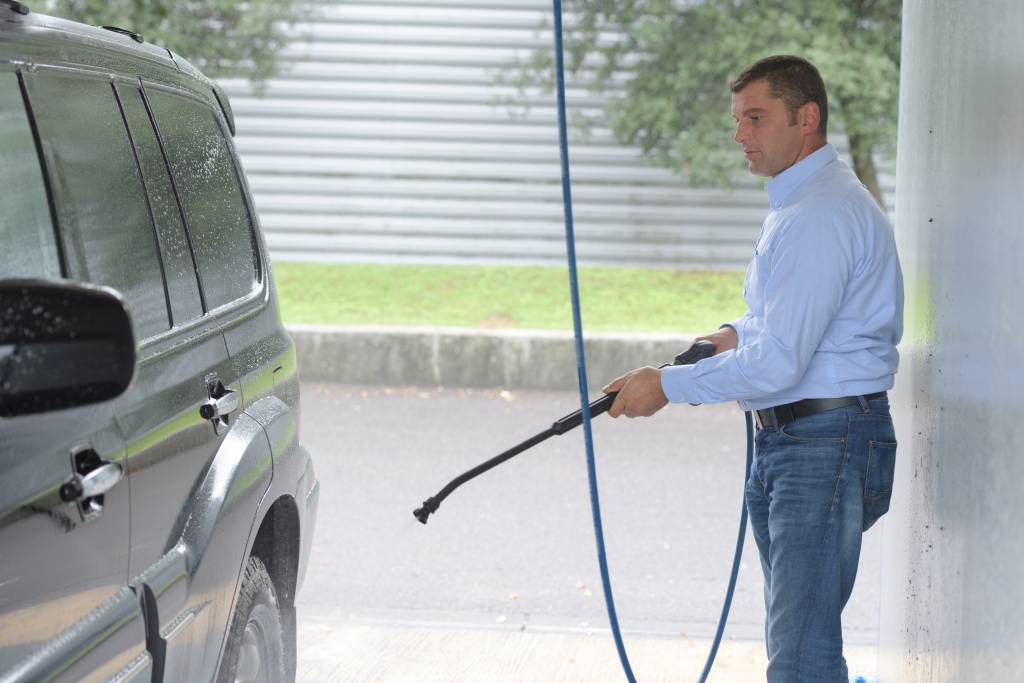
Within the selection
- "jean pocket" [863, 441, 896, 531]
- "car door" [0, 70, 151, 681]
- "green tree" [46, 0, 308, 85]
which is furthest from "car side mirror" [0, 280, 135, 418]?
"green tree" [46, 0, 308, 85]

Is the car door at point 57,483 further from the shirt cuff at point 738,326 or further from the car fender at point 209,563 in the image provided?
the shirt cuff at point 738,326

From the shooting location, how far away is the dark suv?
1861 mm

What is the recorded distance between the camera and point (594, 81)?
38.3 feet

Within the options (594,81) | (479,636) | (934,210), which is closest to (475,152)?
(594,81)

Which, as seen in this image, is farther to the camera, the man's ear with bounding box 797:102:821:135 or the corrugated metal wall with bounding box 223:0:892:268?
the corrugated metal wall with bounding box 223:0:892:268

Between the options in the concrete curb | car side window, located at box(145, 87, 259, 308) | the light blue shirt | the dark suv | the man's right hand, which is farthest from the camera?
the concrete curb

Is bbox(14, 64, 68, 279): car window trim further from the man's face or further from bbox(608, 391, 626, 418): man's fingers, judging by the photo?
the man's face

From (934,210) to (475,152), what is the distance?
895cm

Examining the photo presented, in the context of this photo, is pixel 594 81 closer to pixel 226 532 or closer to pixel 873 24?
pixel 873 24

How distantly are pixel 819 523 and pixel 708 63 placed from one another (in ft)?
26.7

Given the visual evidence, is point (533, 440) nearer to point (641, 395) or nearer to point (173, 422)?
point (641, 395)

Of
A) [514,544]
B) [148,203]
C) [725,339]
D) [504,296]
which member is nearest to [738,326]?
[725,339]

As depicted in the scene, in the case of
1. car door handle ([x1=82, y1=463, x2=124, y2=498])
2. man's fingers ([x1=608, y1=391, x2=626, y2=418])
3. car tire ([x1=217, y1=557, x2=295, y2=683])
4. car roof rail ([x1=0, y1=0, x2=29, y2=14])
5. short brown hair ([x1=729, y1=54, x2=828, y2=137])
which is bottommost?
car tire ([x1=217, y1=557, x2=295, y2=683])

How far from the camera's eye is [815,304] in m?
3.24
